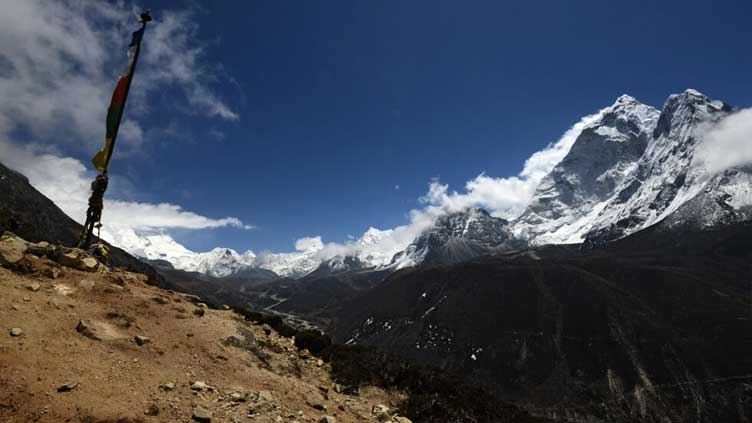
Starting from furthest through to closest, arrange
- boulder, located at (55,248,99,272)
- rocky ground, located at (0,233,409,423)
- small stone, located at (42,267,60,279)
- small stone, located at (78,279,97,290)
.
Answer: boulder, located at (55,248,99,272), small stone, located at (78,279,97,290), small stone, located at (42,267,60,279), rocky ground, located at (0,233,409,423)

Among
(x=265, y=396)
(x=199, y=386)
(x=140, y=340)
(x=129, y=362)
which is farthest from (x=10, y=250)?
(x=265, y=396)

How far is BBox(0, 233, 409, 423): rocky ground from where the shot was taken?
12.6 metres

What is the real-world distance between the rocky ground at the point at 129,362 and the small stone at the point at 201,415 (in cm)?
3

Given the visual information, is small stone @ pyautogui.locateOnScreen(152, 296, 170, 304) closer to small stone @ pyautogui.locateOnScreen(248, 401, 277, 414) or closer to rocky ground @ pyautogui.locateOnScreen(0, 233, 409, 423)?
rocky ground @ pyautogui.locateOnScreen(0, 233, 409, 423)

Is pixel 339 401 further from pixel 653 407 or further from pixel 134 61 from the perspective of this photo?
pixel 653 407

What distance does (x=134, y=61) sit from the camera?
76.5 ft

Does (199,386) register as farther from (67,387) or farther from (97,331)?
(97,331)

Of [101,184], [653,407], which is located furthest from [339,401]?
[653,407]

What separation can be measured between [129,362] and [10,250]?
369 inches

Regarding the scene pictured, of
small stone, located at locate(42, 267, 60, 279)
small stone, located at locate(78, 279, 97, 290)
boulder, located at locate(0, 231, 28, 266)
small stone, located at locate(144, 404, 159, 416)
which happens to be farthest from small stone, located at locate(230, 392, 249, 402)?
boulder, located at locate(0, 231, 28, 266)

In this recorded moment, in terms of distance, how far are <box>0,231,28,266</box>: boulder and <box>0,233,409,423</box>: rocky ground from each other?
0.06 m

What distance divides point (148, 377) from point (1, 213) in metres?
23.4

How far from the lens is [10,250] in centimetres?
1948

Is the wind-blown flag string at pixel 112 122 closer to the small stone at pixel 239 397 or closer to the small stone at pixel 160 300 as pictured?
the small stone at pixel 160 300
